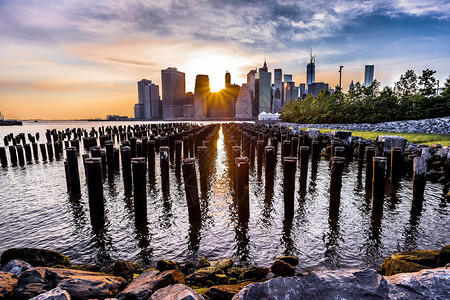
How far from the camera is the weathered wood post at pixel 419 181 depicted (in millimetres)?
8164

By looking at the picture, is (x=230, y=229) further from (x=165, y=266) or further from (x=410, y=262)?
(x=410, y=262)

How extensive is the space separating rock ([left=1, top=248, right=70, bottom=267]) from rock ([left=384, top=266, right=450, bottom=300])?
606 cm

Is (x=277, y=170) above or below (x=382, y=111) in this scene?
below

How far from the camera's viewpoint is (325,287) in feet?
10.7

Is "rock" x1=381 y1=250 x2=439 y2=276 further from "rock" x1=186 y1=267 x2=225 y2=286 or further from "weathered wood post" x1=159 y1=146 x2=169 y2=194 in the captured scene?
"weathered wood post" x1=159 y1=146 x2=169 y2=194

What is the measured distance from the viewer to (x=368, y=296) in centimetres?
316

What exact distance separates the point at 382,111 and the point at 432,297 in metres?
39.9

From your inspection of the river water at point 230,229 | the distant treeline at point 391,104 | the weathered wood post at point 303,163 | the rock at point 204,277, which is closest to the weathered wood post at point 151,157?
the river water at point 230,229

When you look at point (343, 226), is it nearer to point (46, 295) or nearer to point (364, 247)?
point (364, 247)

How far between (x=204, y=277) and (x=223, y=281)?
1.24 ft

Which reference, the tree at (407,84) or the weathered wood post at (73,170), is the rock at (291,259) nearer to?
the weathered wood post at (73,170)

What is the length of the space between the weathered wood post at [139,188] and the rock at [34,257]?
2.65 m

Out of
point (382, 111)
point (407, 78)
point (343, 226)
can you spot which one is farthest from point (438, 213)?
point (407, 78)

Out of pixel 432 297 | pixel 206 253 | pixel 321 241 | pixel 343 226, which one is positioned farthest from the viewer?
pixel 343 226
